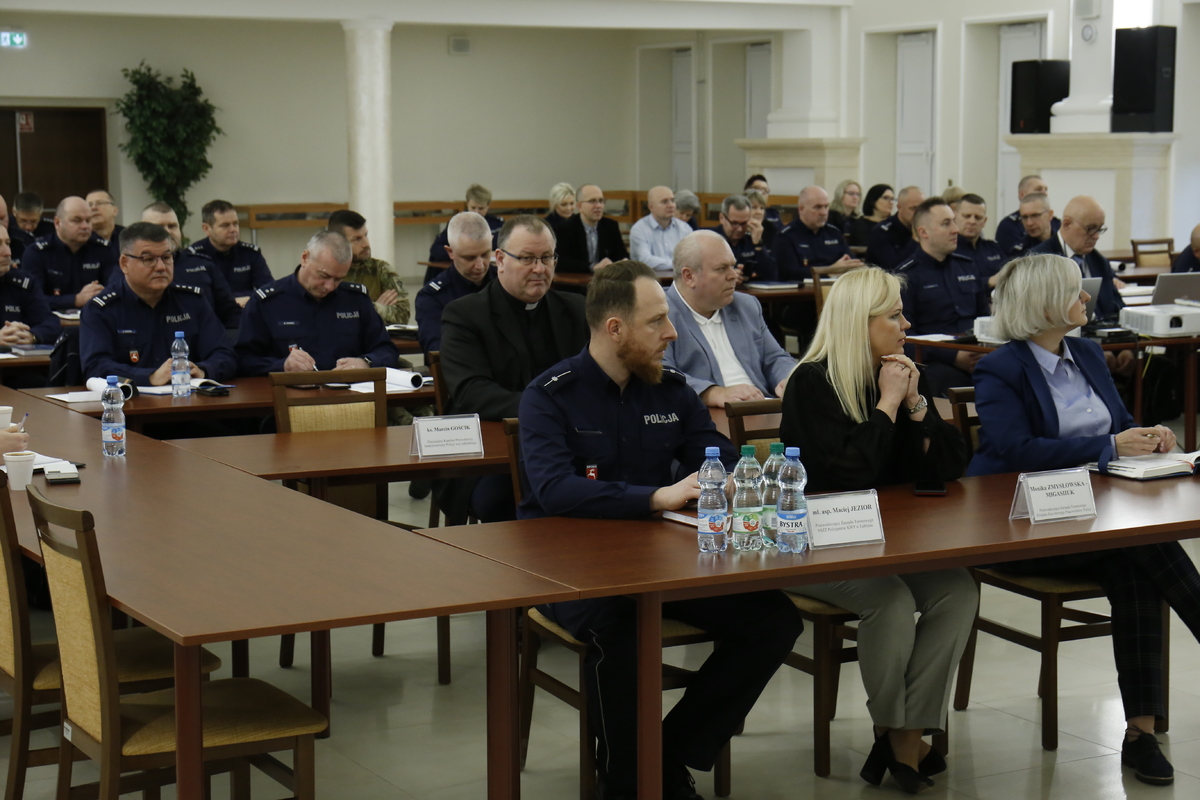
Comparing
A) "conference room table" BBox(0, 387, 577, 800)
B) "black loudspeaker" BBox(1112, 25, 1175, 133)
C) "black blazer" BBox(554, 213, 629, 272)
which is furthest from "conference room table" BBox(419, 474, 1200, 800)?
"black loudspeaker" BBox(1112, 25, 1175, 133)

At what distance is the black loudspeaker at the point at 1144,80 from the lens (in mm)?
11625

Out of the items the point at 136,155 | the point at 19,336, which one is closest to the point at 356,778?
the point at 19,336

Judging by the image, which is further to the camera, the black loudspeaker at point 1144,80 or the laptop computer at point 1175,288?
the black loudspeaker at point 1144,80

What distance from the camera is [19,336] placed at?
6418 mm

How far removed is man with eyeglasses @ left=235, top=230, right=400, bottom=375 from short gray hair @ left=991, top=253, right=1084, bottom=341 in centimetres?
278

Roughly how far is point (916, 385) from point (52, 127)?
1338cm

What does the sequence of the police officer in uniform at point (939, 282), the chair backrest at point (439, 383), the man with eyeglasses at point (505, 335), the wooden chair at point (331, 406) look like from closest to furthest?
the wooden chair at point (331, 406) < the man with eyeglasses at point (505, 335) < the chair backrest at point (439, 383) < the police officer in uniform at point (939, 282)

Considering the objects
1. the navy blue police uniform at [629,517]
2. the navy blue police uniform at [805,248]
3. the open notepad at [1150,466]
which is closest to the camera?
the navy blue police uniform at [629,517]

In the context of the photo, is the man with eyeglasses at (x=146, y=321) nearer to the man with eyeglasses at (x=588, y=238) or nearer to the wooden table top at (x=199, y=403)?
the wooden table top at (x=199, y=403)

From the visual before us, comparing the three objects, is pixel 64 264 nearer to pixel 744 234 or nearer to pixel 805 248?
pixel 744 234

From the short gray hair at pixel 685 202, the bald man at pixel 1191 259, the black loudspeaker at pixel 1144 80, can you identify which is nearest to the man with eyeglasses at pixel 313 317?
the bald man at pixel 1191 259

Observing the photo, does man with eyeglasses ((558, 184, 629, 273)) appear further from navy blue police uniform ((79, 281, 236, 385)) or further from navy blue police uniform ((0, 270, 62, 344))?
navy blue police uniform ((79, 281, 236, 385))

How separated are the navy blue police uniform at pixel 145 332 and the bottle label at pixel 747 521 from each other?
3.14m

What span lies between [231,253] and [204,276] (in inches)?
37.7
